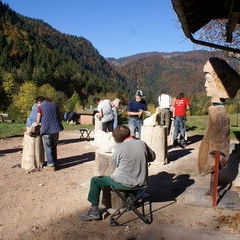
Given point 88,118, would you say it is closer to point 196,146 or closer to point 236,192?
point 196,146

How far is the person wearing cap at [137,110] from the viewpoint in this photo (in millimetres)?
8945

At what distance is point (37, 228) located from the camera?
14.8 ft

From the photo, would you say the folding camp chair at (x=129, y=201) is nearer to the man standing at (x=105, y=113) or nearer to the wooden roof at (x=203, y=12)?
the wooden roof at (x=203, y=12)

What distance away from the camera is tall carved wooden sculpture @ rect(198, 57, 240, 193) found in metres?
5.38

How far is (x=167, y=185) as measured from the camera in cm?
643

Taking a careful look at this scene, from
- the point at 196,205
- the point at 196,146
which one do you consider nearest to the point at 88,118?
the point at 196,146

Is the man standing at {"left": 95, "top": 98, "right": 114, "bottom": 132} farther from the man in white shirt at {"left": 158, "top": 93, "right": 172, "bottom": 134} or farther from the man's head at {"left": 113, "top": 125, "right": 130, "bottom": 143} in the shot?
the man's head at {"left": 113, "top": 125, "right": 130, "bottom": 143}

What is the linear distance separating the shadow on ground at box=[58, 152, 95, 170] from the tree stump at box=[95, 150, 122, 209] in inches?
119

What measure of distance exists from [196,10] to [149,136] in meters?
3.47

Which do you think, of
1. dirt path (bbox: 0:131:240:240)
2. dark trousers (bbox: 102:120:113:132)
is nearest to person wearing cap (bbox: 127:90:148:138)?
dark trousers (bbox: 102:120:113:132)

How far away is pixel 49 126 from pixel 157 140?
2498mm

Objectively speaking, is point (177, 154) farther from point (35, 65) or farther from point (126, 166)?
point (35, 65)

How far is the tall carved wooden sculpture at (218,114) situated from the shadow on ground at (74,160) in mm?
3793

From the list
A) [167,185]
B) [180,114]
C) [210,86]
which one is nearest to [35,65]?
[180,114]
